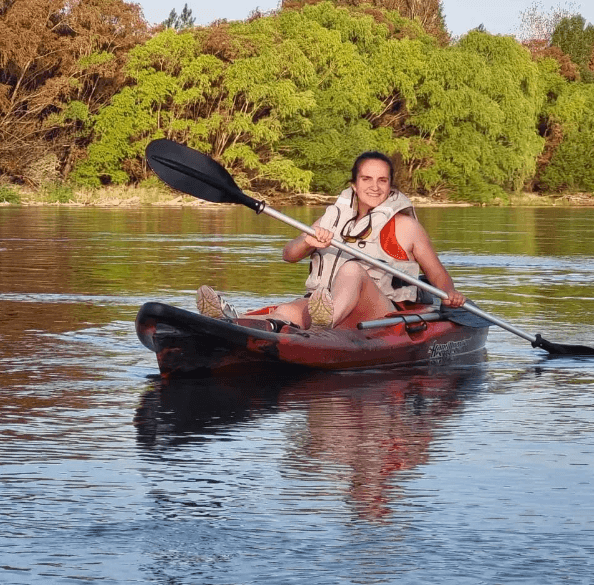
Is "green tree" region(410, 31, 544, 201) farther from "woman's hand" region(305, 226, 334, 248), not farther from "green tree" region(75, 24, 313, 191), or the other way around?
→ "woman's hand" region(305, 226, 334, 248)

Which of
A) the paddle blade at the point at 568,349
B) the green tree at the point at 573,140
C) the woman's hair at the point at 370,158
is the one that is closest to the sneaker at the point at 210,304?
the woman's hair at the point at 370,158

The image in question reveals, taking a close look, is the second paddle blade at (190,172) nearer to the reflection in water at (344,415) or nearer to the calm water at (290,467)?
the calm water at (290,467)

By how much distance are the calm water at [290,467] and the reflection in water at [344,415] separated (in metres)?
0.02

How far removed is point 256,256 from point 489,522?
17281 millimetres

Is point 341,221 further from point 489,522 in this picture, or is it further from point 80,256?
point 80,256

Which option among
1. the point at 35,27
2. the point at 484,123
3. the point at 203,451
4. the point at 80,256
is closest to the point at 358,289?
the point at 203,451

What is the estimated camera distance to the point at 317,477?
6.07m

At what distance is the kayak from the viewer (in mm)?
8633

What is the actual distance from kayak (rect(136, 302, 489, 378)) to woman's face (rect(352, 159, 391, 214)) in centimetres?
74

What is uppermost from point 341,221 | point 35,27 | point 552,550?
point 35,27

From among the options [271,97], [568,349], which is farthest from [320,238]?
[271,97]

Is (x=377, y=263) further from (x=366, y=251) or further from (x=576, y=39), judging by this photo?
(x=576, y=39)

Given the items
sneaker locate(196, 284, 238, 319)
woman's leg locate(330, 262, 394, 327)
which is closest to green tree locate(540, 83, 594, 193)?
woman's leg locate(330, 262, 394, 327)

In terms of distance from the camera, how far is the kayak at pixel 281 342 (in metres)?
8.63
